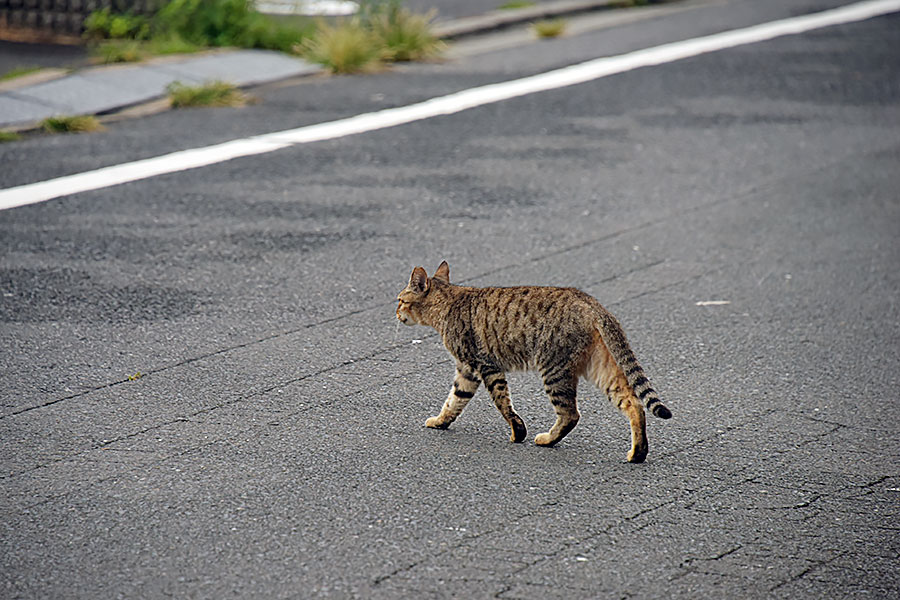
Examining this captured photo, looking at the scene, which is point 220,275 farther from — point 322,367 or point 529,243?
point 529,243

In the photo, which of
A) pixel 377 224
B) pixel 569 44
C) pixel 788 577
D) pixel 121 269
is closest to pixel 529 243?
pixel 377 224

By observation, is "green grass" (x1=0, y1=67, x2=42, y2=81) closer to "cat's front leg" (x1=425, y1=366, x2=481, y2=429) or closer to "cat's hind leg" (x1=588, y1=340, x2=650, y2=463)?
"cat's front leg" (x1=425, y1=366, x2=481, y2=429)

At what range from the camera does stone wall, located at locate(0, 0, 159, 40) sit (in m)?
14.1

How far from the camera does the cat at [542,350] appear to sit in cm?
477

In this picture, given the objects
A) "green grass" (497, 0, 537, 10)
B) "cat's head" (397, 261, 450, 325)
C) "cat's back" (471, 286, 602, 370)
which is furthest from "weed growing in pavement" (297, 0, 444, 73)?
"cat's back" (471, 286, 602, 370)

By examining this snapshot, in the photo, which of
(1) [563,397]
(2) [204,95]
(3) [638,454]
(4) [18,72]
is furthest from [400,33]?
(3) [638,454]

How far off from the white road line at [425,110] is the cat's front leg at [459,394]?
4.64 meters

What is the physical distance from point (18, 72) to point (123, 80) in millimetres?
1189

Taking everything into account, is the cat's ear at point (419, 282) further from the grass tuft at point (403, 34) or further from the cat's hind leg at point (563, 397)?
the grass tuft at point (403, 34)

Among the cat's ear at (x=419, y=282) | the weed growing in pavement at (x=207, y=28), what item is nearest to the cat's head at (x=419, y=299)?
the cat's ear at (x=419, y=282)

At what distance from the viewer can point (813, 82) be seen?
1261 centimetres

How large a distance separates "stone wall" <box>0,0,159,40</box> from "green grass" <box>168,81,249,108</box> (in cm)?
322

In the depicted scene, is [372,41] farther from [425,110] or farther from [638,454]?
[638,454]

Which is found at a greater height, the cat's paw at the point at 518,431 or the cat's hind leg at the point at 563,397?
the cat's hind leg at the point at 563,397
